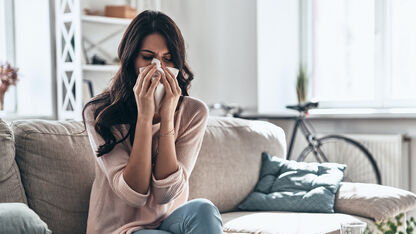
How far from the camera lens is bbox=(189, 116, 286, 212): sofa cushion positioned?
237cm

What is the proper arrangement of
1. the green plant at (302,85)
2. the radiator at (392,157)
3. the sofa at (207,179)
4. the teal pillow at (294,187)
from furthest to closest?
the green plant at (302,85) < the radiator at (392,157) < the teal pillow at (294,187) < the sofa at (207,179)

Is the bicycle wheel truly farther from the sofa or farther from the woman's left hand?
the woman's left hand

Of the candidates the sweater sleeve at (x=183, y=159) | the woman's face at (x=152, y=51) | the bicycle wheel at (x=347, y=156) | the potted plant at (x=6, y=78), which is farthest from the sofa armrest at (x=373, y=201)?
the potted plant at (x=6, y=78)

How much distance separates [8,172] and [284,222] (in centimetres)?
104

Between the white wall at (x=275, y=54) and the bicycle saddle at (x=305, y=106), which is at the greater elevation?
the white wall at (x=275, y=54)

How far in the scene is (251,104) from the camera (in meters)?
4.62

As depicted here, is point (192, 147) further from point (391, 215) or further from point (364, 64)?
point (364, 64)

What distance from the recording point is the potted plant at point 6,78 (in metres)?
4.18

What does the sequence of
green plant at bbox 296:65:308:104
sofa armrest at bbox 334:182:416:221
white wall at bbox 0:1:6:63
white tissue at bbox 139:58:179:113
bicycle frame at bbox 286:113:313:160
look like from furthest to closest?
1. white wall at bbox 0:1:6:63
2. green plant at bbox 296:65:308:104
3. bicycle frame at bbox 286:113:313:160
4. sofa armrest at bbox 334:182:416:221
5. white tissue at bbox 139:58:179:113

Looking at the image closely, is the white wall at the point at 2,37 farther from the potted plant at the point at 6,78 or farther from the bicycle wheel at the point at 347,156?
the bicycle wheel at the point at 347,156

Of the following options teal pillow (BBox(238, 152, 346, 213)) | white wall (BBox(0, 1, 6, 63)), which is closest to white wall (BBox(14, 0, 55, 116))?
white wall (BBox(0, 1, 6, 63))

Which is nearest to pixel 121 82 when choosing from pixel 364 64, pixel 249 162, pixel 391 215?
pixel 249 162

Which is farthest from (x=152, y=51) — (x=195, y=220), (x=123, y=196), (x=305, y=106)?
(x=305, y=106)

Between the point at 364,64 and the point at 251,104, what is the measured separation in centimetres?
98
